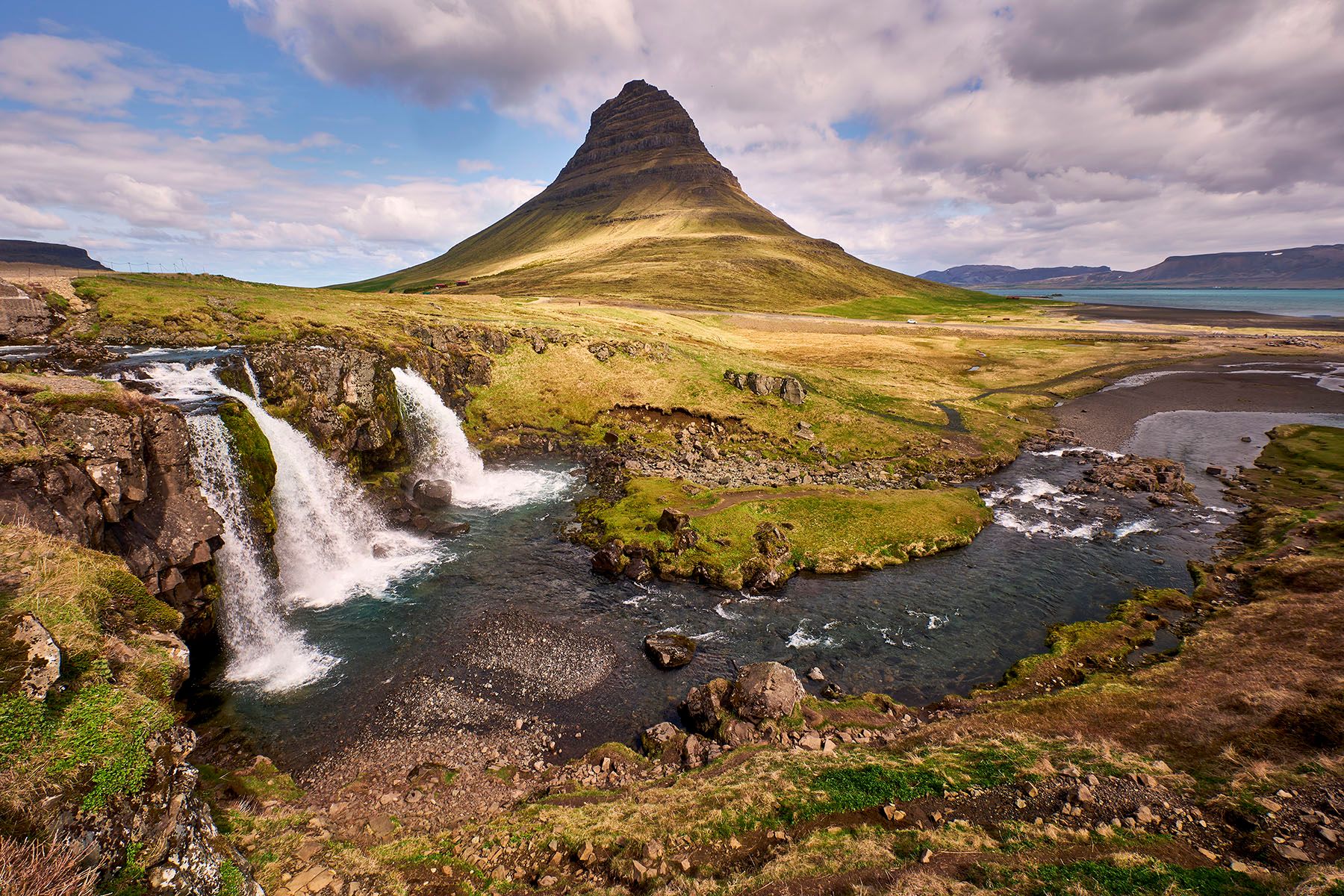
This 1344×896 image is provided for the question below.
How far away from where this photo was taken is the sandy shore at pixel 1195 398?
7850 centimetres

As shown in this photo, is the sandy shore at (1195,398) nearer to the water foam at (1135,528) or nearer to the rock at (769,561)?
the water foam at (1135,528)

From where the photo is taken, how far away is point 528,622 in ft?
105

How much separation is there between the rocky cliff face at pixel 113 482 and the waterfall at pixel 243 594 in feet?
5.86

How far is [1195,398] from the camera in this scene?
92062 millimetres

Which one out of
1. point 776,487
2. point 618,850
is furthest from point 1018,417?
point 618,850

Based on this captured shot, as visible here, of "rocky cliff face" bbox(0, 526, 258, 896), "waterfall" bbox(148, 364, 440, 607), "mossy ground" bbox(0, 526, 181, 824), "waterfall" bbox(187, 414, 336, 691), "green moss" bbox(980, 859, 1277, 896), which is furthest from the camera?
"waterfall" bbox(148, 364, 440, 607)

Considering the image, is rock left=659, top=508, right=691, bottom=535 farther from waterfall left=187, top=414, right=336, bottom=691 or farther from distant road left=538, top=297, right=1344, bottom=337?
distant road left=538, top=297, right=1344, bottom=337

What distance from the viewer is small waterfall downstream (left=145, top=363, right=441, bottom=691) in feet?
94.0

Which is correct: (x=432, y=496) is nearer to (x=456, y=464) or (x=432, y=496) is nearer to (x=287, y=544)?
(x=456, y=464)

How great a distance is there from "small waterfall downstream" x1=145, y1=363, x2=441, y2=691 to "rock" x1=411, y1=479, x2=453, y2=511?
471 centimetres

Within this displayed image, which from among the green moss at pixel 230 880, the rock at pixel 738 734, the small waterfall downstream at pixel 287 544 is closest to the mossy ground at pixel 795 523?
the rock at pixel 738 734

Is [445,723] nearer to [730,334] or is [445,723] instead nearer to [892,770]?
[892,770]

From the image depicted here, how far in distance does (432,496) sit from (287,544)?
12.9 m

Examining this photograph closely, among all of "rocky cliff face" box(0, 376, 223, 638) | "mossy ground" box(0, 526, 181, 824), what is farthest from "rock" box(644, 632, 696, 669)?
"rocky cliff face" box(0, 376, 223, 638)
